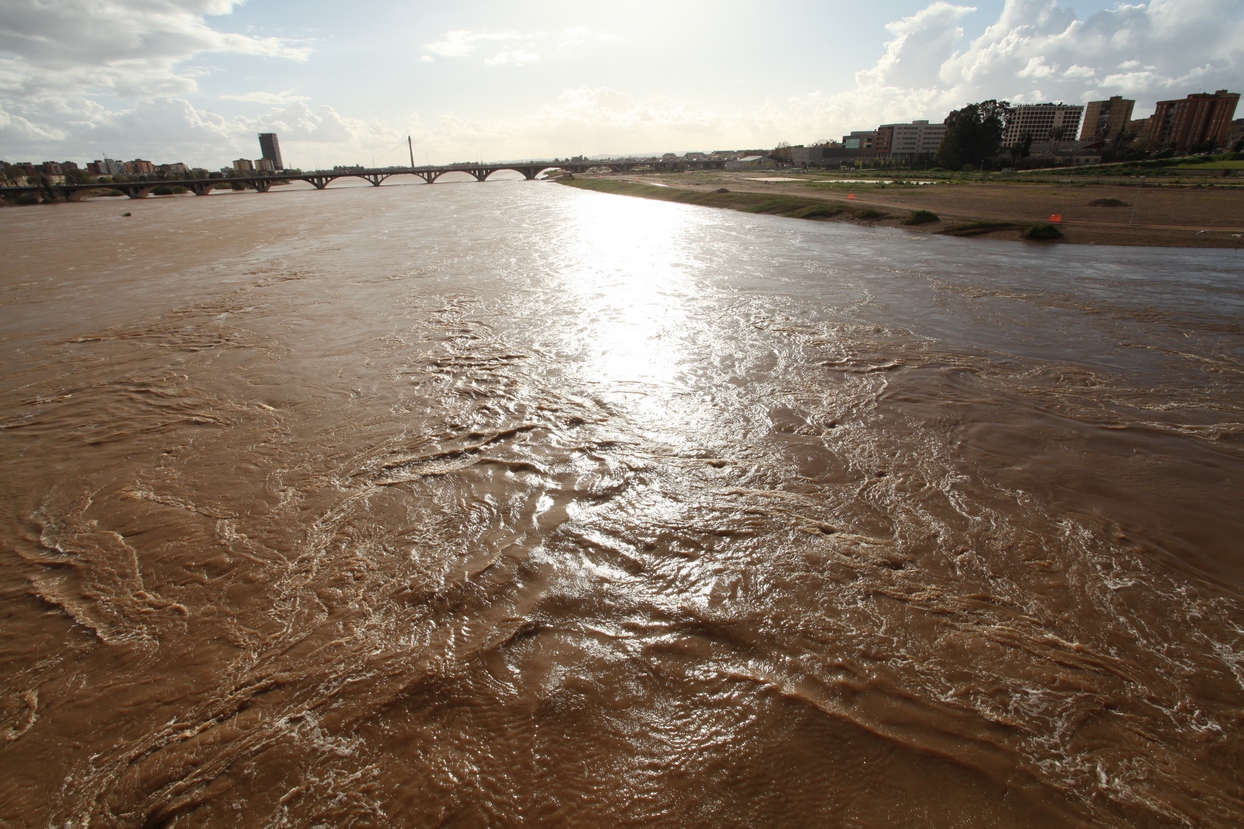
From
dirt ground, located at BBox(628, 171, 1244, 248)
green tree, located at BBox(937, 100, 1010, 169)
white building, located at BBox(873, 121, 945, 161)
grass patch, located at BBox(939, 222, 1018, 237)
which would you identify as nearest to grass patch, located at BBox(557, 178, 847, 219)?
dirt ground, located at BBox(628, 171, 1244, 248)

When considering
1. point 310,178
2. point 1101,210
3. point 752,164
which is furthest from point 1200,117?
point 310,178

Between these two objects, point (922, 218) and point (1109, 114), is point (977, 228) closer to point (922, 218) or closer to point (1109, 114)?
point (922, 218)

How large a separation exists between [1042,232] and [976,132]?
61429mm

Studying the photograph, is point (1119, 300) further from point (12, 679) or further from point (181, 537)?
point (12, 679)

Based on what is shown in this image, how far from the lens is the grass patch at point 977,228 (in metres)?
19.8

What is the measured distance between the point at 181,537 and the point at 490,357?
4283 mm

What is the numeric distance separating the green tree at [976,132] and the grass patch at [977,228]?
2327 inches

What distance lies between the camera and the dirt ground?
1786 centimetres

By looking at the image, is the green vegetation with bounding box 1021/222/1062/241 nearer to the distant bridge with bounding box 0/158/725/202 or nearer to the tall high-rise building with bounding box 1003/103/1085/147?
the distant bridge with bounding box 0/158/725/202

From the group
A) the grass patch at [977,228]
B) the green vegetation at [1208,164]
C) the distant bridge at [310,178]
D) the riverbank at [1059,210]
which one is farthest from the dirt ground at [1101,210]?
the distant bridge at [310,178]

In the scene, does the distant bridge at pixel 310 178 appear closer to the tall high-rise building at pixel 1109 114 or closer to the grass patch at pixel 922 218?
the grass patch at pixel 922 218

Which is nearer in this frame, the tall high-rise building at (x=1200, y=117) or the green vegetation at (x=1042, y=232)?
the green vegetation at (x=1042, y=232)

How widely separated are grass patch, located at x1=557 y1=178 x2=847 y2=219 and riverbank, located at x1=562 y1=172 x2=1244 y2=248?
61mm

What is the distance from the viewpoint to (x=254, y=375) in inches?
278
